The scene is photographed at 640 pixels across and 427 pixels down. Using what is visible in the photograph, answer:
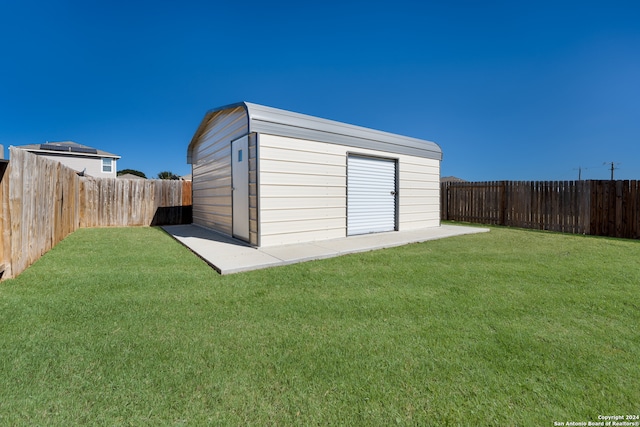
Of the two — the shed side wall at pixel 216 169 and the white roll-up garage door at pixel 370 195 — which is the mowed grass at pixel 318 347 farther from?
the shed side wall at pixel 216 169

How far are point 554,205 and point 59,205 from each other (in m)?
13.9

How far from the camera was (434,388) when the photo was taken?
151cm

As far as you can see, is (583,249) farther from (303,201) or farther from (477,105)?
(477,105)

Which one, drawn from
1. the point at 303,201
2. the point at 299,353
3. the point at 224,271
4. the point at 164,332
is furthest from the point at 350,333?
the point at 303,201

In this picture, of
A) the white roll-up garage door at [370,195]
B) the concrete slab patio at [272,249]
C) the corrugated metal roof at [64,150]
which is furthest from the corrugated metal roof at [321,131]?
the corrugated metal roof at [64,150]

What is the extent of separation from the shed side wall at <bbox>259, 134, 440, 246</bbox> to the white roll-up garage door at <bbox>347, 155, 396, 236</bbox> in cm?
24

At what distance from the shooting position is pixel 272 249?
531cm

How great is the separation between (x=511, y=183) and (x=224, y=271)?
34.5 feet

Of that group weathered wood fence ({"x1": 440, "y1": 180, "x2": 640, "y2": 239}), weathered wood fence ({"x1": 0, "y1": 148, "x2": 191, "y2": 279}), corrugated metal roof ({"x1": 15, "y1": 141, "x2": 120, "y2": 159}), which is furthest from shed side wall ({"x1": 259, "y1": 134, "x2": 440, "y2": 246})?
corrugated metal roof ({"x1": 15, "y1": 141, "x2": 120, "y2": 159})

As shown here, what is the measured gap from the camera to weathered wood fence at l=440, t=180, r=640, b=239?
755 cm

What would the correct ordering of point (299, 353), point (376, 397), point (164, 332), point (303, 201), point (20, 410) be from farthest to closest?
point (303, 201), point (164, 332), point (299, 353), point (376, 397), point (20, 410)

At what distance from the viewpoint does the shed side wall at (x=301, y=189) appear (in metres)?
5.50

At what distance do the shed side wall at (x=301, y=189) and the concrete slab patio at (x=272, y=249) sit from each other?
0.33 meters

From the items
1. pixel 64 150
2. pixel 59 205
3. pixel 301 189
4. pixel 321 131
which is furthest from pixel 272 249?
pixel 64 150
